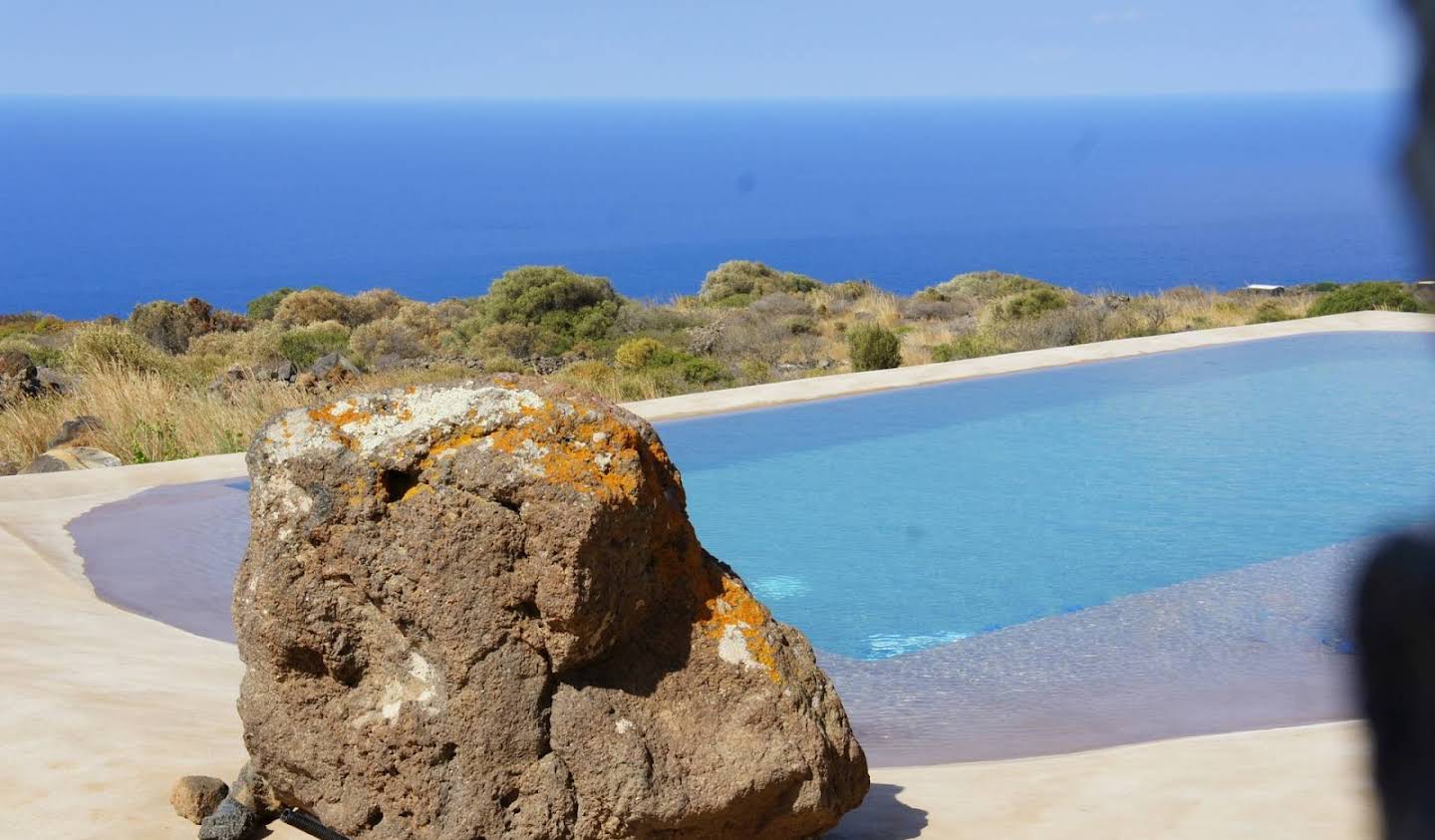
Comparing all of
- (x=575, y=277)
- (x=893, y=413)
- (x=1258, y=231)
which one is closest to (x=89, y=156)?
(x=1258, y=231)

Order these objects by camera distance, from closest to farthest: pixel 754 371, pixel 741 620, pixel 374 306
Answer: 1. pixel 741 620
2. pixel 754 371
3. pixel 374 306

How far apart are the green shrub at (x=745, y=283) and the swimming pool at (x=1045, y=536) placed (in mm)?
12624

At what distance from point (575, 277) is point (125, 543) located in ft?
45.4

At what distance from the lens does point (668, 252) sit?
7381 centimetres

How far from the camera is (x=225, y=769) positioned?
168 inches

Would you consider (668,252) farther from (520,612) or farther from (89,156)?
(89,156)

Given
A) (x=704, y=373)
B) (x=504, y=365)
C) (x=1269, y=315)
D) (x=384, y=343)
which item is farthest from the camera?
(x=384, y=343)

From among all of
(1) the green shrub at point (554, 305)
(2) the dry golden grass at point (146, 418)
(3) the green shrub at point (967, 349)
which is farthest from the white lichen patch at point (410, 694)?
(1) the green shrub at point (554, 305)

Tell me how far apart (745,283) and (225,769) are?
22.4m

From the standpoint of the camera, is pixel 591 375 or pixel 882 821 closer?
pixel 882 821

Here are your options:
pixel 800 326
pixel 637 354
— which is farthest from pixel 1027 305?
pixel 637 354

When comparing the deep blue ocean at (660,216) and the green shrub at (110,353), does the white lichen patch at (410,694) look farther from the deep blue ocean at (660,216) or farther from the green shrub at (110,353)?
the deep blue ocean at (660,216)

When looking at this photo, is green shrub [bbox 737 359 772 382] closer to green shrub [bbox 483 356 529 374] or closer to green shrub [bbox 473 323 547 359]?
green shrub [bbox 483 356 529 374]

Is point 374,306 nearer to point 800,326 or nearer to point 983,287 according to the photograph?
point 800,326
